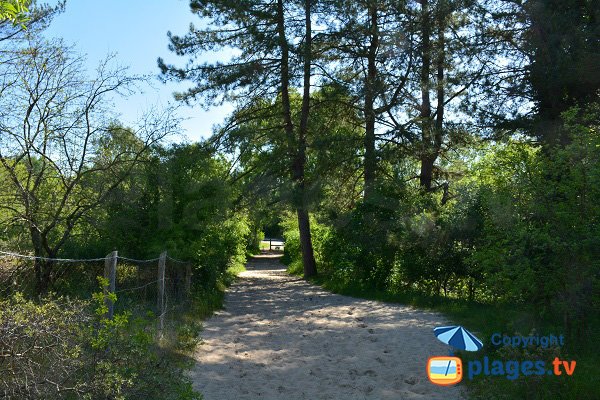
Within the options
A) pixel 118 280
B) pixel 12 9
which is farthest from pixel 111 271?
pixel 118 280

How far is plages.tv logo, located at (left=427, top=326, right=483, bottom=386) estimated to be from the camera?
679 centimetres

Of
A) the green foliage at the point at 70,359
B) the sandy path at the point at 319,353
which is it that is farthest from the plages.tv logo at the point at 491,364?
the green foliage at the point at 70,359

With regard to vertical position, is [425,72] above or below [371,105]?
above

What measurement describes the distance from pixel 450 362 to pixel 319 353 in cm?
219

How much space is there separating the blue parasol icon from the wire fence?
436cm

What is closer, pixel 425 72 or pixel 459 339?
pixel 459 339

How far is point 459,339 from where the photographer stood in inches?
309

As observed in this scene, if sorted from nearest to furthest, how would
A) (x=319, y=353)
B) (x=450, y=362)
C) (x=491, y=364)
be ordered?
(x=491, y=364) < (x=450, y=362) < (x=319, y=353)

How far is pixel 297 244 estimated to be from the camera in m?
31.2

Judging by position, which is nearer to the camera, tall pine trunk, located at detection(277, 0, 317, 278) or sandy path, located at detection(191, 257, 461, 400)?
sandy path, located at detection(191, 257, 461, 400)

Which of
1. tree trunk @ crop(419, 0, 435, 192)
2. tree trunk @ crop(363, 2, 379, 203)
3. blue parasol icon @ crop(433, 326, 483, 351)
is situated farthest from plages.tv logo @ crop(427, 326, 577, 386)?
tree trunk @ crop(419, 0, 435, 192)

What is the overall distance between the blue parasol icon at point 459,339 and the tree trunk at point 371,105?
8518 mm

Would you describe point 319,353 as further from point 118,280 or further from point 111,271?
point 118,280

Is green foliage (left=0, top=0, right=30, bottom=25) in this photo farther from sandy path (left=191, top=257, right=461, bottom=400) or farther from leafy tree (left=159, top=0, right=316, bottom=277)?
leafy tree (left=159, top=0, right=316, bottom=277)
